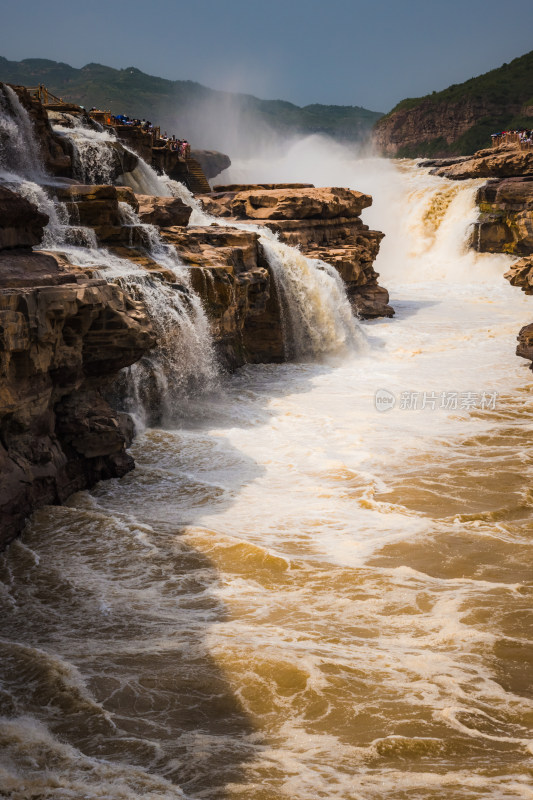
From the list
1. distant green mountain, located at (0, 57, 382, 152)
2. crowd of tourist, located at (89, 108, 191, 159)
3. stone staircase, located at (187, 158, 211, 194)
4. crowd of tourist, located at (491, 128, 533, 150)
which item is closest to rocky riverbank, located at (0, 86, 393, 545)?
stone staircase, located at (187, 158, 211, 194)

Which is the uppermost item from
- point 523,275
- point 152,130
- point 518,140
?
point 518,140

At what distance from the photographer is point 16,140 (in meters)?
13.4

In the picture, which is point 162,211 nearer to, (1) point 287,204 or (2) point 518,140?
(1) point 287,204

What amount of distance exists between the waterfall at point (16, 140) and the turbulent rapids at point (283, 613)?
12.2 feet

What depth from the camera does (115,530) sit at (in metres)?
6.77

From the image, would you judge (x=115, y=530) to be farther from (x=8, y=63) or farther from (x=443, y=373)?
(x=8, y=63)

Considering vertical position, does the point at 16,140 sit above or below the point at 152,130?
below

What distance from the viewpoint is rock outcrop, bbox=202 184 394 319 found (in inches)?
713

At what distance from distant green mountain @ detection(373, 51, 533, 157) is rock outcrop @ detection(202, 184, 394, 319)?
3179cm

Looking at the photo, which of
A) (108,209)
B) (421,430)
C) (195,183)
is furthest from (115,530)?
(195,183)

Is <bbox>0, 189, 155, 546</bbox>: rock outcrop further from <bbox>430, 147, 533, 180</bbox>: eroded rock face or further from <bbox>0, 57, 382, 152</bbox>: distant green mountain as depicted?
<bbox>0, 57, 382, 152</bbox>: distant green mountain

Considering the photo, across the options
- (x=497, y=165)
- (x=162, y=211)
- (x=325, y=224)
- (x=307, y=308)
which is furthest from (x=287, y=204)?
(x=497, y=165)
